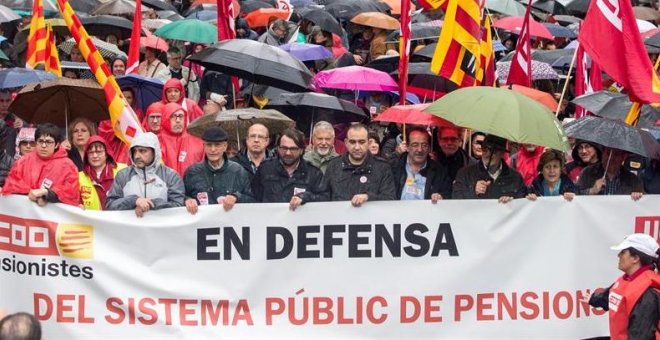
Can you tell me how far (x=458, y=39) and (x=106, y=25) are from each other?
761 cm

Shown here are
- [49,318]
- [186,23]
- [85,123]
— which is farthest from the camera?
[186,23]

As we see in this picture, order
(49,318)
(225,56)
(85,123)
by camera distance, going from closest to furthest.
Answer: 1. (49,318)
2. (85,123)
3. (225,56)

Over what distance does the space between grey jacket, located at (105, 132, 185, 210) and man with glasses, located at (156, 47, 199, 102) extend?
18.2ft

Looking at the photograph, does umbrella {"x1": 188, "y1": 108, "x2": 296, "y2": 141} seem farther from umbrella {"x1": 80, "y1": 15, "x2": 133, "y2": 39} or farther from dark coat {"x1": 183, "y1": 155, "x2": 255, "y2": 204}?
umbrella {"x1": 80, "y1": 15, "x2": 133, "y2": 39}

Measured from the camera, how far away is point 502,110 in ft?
38.4

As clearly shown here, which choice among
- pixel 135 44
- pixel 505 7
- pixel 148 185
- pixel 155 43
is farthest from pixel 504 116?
pixel 505 7

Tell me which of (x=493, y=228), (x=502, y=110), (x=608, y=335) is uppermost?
(x=502, y=110)

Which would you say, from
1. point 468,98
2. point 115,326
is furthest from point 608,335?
point 115,326

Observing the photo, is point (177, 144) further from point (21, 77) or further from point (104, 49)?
point (104, 49)

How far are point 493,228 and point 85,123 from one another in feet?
11.9

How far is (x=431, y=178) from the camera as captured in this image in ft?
40.4

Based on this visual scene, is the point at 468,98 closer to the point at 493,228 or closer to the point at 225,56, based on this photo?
the point at 493,228

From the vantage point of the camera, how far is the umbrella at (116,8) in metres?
21.1

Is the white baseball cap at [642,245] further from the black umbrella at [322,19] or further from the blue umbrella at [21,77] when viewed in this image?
the black umbrella at [322,19]
